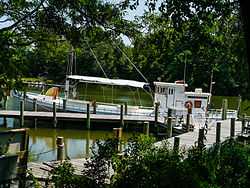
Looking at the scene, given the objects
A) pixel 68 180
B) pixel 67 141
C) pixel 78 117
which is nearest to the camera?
pixel 68 180

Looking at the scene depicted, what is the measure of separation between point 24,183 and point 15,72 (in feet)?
9.49

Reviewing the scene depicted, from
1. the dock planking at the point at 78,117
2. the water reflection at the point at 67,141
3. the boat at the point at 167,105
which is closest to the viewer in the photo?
the water reflection at the point at 67,141

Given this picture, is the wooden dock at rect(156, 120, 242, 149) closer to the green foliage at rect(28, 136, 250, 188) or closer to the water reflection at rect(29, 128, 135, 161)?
the water reflection at rect(29, 128, 135, 161)

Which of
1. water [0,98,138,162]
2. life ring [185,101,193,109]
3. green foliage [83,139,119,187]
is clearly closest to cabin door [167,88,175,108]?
life ring [185,101,193,109]

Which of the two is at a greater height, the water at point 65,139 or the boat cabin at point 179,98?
the boat cabin at point 179,98

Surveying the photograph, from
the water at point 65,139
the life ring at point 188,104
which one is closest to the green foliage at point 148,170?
the water at point 65,139

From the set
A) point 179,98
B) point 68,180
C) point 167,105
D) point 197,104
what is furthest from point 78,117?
point 68,180

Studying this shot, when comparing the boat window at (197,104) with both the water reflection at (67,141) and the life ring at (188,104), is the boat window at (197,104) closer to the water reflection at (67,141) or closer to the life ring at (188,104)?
the life ring at (188,104)

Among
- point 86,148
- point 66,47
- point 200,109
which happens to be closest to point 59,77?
point 200,109

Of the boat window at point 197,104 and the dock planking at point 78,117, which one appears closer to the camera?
the dock planking at point 78,117

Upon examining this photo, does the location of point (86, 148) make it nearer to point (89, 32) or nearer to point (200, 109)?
point (200, 109)

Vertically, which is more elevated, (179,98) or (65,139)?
(179,98)

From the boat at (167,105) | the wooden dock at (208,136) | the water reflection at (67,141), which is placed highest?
the boat at (167,105)

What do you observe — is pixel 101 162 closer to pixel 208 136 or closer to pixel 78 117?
pixel 208 136
